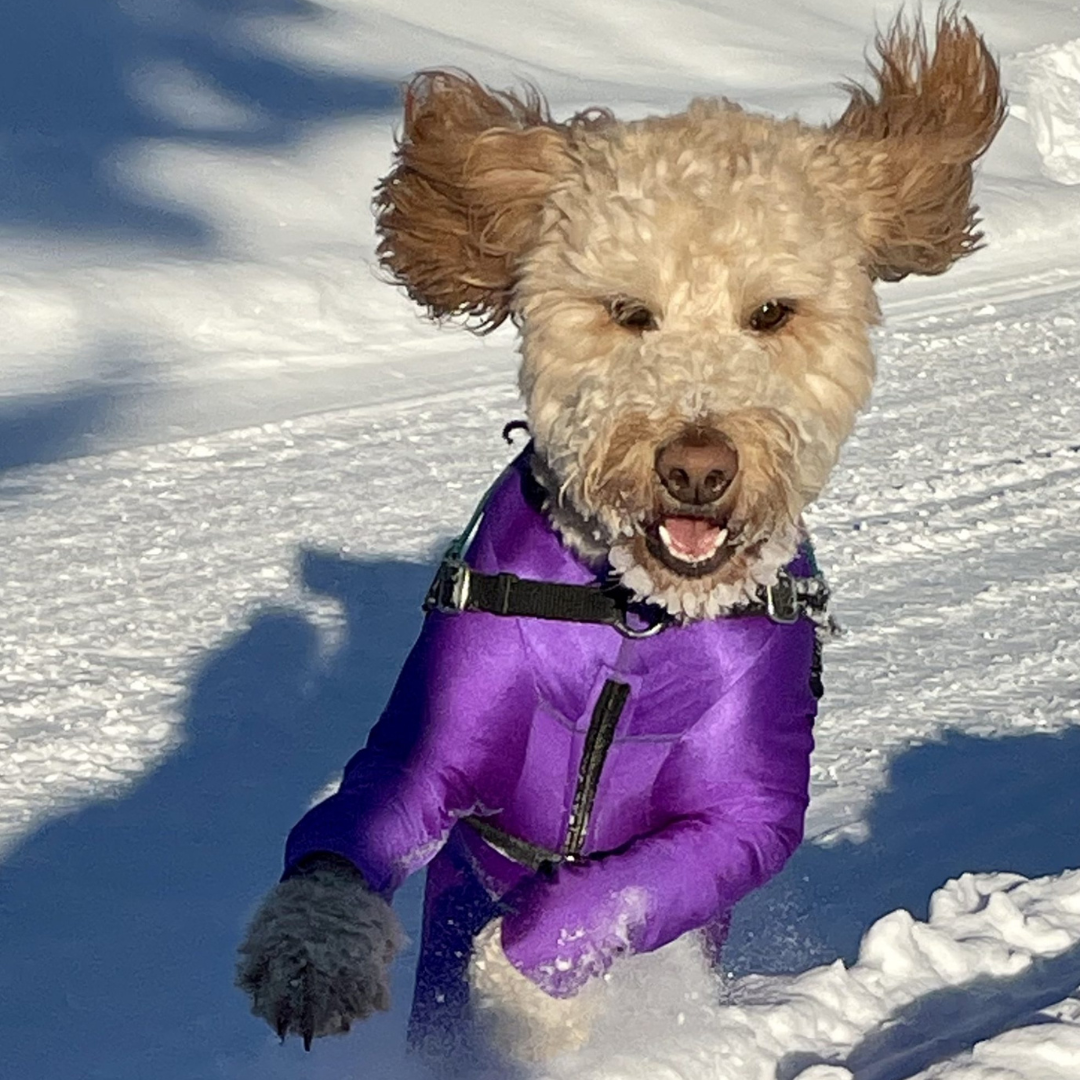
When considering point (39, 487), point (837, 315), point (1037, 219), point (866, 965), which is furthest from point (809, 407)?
point (1037, 219)

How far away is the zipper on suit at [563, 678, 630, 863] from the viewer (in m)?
3.12

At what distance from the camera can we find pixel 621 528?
9.44ft

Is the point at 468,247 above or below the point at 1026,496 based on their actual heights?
→ above

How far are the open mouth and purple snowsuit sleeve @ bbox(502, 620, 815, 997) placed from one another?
30cm

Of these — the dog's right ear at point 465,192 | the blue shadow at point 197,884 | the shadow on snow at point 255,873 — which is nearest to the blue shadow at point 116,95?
the blue shadow at point 197,884

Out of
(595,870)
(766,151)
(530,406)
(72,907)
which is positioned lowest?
(72,907)

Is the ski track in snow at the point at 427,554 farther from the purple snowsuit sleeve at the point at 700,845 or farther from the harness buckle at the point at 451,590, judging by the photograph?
the harness buckle at the point at 451,590

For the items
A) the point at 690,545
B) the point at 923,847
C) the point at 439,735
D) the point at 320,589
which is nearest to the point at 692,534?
the point at 690,545

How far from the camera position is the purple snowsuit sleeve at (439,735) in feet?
9.86

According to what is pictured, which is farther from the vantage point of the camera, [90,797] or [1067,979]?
[90,797]

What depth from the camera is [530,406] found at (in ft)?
10.1

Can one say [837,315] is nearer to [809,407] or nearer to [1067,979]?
[809,407]

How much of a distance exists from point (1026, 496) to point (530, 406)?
13.1 ft

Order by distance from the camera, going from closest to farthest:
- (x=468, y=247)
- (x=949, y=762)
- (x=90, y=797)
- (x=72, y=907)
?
(x=468, y=247) < (x=72, y=907) < (x=90, y=797) < (x=949, y=762)
